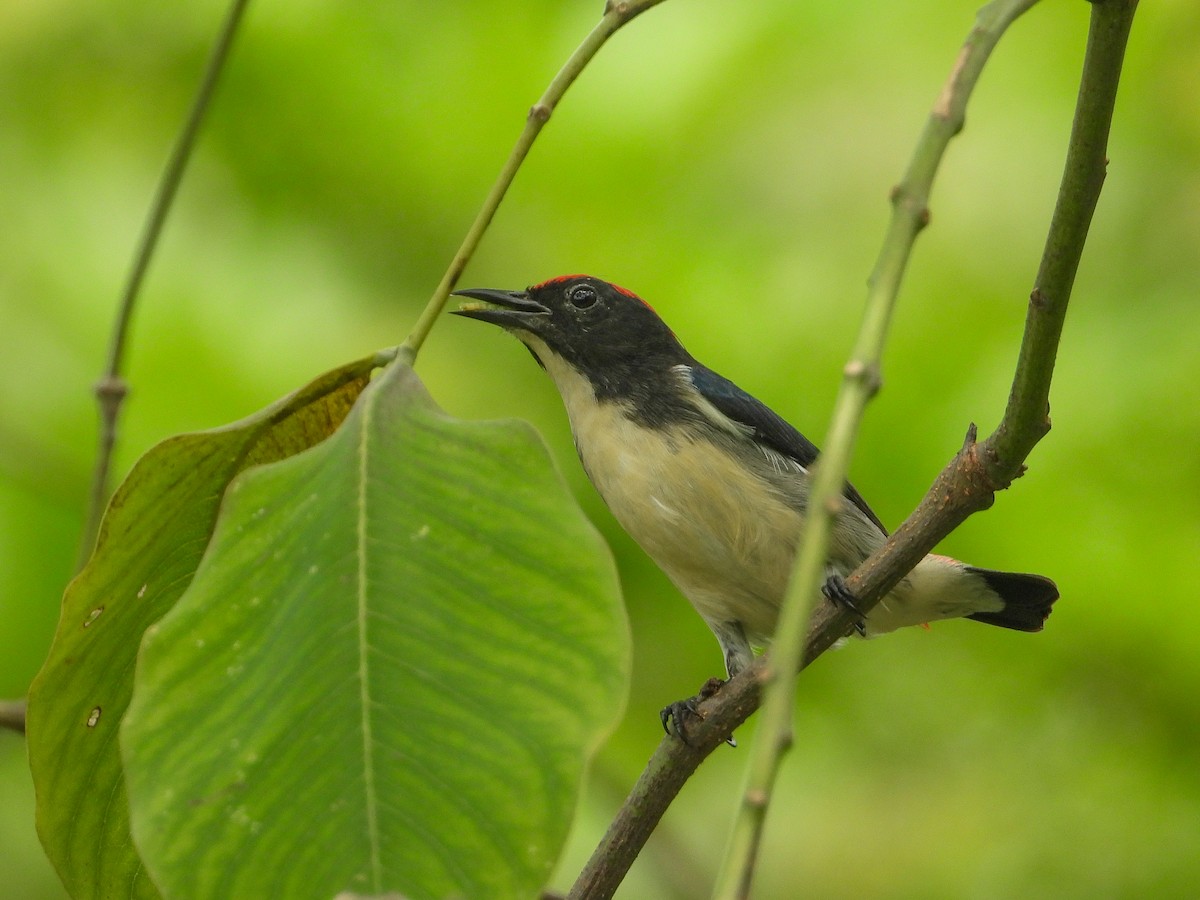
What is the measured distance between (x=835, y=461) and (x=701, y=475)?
2.33m

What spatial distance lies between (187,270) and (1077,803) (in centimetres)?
280

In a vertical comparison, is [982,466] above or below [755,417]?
below

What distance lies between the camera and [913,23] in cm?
375

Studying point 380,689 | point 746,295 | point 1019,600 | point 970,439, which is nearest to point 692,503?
point 746,295

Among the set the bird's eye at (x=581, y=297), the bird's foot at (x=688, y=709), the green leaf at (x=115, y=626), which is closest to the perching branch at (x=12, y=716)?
the green leaf at (x=115, y=626)

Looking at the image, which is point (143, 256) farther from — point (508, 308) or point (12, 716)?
point (508, 308)

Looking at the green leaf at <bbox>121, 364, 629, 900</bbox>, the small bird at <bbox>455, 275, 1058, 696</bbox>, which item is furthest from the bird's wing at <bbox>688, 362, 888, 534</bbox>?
the green leaf at <bbox>121, 364, 629, 900</bbox>

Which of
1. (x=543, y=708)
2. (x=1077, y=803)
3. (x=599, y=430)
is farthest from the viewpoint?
(x=1077, y=803)

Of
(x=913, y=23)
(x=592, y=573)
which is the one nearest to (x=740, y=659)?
(x=913, y=23)

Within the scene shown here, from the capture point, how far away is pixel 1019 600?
337cm

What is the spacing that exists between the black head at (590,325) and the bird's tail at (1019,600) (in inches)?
39.1

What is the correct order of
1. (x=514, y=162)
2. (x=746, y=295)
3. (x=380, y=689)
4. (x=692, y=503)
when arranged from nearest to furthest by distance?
(x=380, y=689)
(x=514, y=162)
(x=692, y=503)
(x=746, y=295)

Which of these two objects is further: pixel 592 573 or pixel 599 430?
pixel 599 430

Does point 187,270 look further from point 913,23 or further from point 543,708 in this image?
point 543,708
